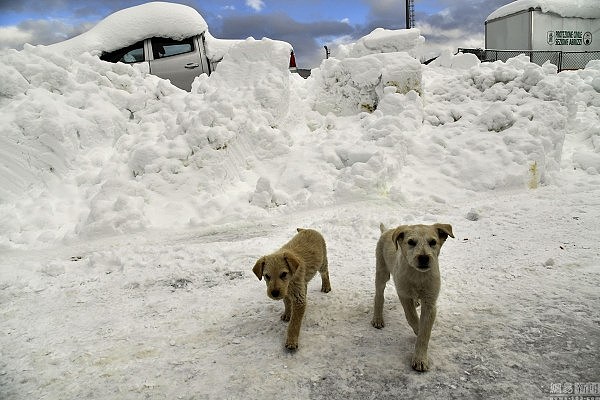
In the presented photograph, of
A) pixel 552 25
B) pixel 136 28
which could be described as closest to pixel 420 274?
pixel 136 28

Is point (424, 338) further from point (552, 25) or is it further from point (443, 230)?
point (552, 25)

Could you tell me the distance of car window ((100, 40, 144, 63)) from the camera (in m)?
8.90

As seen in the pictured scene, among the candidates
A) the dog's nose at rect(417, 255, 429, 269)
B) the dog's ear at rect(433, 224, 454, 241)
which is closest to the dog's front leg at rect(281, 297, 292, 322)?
the dog's nose at rect(417, 255, 429, 269)

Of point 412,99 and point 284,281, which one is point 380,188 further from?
point 284,281

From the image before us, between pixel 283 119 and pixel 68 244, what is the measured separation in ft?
14.9

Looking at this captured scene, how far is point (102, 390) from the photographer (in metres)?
2.43

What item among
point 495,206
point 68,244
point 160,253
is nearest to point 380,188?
point 495,206

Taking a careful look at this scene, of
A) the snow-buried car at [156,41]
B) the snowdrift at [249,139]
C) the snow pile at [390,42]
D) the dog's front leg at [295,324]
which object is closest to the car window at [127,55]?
the snow-buried car at [156,41]

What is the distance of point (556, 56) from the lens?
1512cm

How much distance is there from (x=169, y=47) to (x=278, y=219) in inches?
233

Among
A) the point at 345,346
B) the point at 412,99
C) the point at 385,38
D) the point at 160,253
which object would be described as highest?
the point at 385,38

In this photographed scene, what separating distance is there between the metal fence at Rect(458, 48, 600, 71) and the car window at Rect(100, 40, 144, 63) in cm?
1239

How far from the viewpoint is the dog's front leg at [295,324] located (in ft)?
8.98

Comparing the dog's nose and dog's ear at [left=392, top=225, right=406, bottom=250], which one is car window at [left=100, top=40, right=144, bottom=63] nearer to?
dog's ear at [left=392, top=225, right=406, bottom=250]
